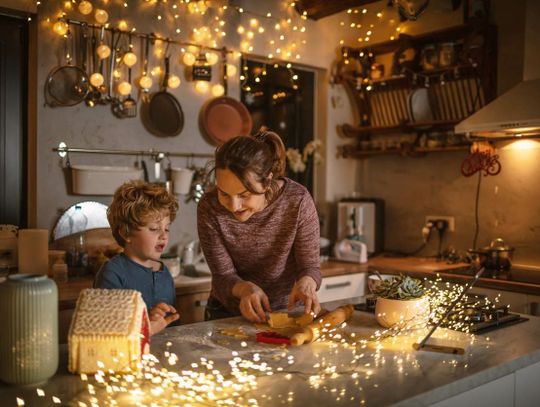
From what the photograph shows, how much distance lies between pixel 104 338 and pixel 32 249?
1.65 m

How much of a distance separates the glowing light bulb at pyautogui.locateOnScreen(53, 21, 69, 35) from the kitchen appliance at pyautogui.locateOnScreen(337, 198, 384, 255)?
2.09 m

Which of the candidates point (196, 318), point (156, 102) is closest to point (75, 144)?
point (156, 102)

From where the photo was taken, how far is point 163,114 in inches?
131

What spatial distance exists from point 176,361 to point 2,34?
224 centimetres

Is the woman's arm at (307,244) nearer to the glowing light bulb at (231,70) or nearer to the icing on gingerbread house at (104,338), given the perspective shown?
the icing on gingerbread house at (104,338)

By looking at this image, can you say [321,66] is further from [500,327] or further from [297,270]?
[500,327]

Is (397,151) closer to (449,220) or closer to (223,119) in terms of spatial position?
(449,220)

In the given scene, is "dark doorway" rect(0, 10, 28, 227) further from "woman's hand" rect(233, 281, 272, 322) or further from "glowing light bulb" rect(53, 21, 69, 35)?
"woman's hand" rect(233, 281, 272, 322)

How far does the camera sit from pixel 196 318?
2838 mm

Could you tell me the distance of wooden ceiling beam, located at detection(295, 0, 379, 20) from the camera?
11.7 ft

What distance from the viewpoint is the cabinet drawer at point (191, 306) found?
2.78m

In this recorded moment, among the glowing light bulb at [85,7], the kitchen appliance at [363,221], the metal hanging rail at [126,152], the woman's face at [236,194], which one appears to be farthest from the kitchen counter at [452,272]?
the glowing light bulb at [85,7]

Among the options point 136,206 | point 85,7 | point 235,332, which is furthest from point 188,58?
point 235,332

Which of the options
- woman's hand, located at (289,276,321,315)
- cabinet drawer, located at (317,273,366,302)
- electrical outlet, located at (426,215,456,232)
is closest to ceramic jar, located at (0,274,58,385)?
woman's hand, located at (289,276,321,315)
